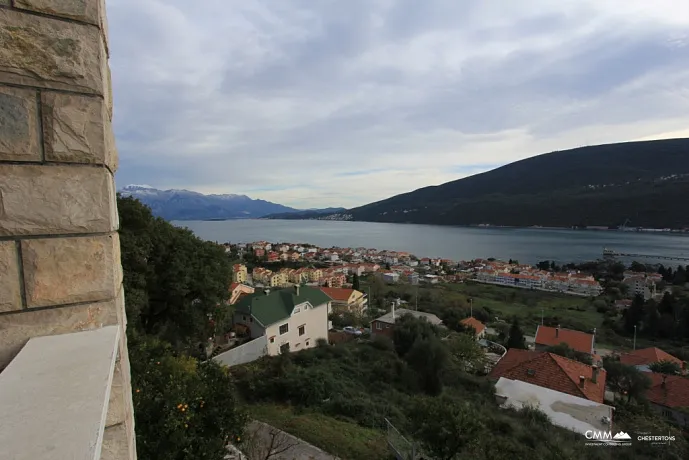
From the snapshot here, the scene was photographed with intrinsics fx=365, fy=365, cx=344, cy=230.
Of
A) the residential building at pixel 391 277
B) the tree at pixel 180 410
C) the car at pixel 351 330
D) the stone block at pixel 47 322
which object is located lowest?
the residential building at pixel 391 277

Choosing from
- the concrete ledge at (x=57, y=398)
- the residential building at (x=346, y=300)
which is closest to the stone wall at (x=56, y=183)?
the concrete ledge at (x=57, y=398)

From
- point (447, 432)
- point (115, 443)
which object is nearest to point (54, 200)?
point (115, 443)

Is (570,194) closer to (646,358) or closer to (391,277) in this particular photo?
(391,277)

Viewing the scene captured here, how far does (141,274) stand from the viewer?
8711 millimetres

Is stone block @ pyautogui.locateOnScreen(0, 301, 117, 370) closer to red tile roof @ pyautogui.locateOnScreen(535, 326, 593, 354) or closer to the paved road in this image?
the paved road

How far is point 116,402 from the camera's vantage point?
103cm

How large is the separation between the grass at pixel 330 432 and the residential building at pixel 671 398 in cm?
1233

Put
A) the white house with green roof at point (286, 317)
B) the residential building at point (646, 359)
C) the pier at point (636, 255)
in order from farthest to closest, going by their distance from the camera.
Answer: the pier at point (636, 255) → the residential building at point (646, 359) → the white house with green roof at point (286, 317)

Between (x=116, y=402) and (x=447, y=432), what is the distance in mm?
5074

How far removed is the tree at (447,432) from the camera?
5039 millimetres

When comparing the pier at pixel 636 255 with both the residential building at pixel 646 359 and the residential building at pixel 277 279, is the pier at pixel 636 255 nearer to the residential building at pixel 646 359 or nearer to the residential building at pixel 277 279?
the residential building at pixel 646 359

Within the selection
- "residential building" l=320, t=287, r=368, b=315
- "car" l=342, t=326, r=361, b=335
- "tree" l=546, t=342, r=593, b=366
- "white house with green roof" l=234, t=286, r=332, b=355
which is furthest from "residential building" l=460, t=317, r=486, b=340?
"white house with green roof" l=234, t=286, r=332, b=355

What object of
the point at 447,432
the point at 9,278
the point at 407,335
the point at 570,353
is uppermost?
the point at 9,278

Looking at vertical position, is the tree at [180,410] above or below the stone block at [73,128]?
below
